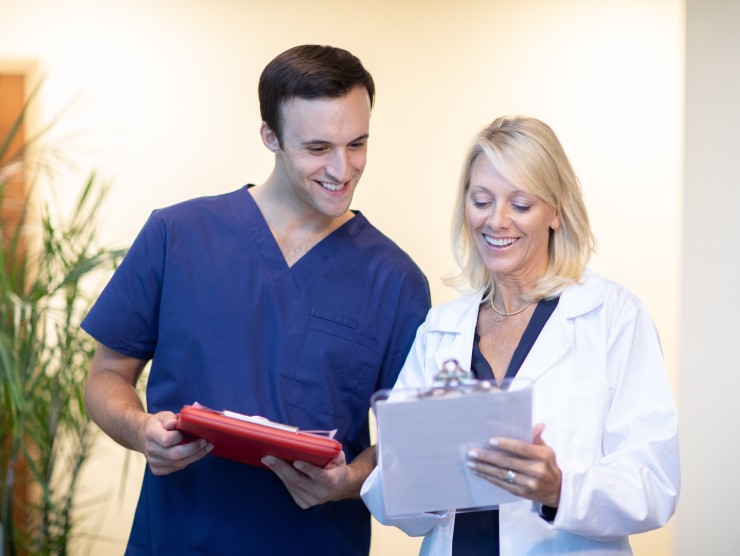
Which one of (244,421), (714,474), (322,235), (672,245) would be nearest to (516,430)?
(244,421)

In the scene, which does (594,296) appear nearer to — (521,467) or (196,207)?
(521,467)

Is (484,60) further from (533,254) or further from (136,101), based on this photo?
(533,254)

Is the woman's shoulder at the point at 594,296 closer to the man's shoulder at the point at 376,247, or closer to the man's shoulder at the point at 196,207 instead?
the man's shoulder at the point at 376,247

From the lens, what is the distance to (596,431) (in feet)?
5.26

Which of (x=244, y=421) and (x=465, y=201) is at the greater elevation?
(x=465, y=201)

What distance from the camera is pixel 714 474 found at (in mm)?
2506

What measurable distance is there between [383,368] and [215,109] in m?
1.86

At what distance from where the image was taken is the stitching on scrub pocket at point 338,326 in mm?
1993

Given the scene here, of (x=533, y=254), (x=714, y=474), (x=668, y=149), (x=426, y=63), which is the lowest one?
(x=714, y=474)

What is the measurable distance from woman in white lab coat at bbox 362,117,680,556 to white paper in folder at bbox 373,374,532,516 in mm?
30

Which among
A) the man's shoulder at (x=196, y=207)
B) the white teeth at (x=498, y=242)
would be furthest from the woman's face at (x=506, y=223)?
the man's shoulder at (x=196, y=207)

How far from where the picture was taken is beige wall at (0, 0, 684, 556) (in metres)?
3.54

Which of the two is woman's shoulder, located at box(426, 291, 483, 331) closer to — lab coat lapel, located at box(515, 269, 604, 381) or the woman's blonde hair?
the woman's blonde hair

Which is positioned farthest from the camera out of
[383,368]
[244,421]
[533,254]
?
[383,368]
